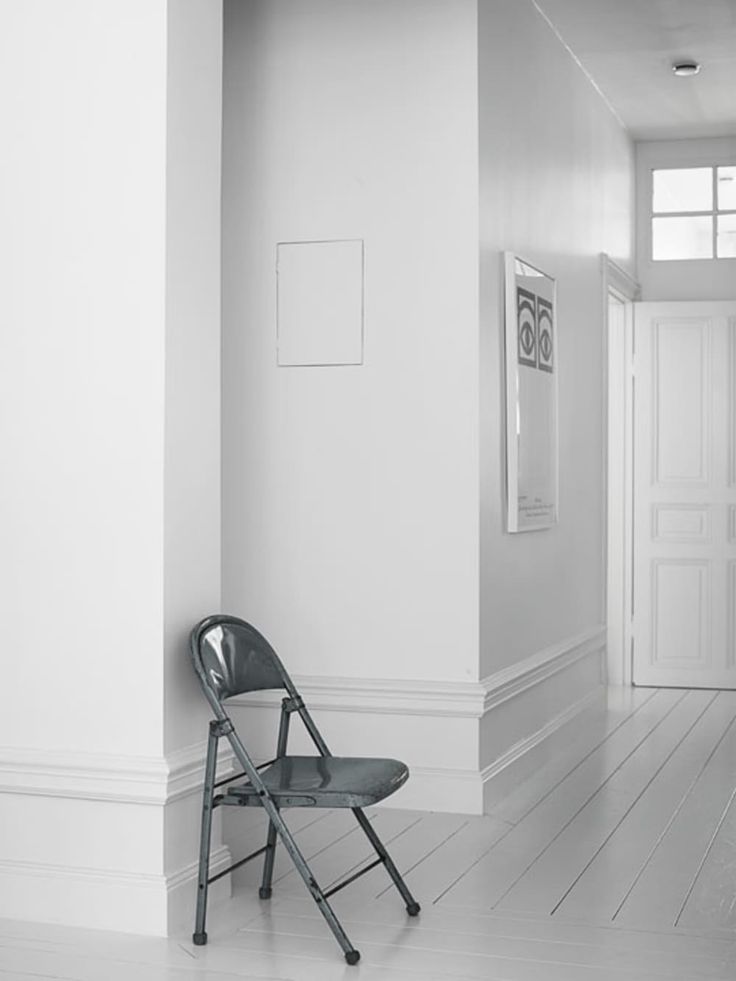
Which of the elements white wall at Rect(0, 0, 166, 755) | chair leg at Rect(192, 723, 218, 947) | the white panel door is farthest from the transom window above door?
chair leg at Rect(192, 723, 218, 947)

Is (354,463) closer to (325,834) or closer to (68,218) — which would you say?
(325,834)

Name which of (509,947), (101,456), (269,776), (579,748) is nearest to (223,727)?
(269,776)

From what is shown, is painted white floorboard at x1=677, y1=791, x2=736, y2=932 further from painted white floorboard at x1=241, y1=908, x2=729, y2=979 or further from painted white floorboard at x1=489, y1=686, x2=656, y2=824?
painted white floorboard at x1=489, y1=686, x2=656, y2=824

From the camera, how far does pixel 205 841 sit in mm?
3523

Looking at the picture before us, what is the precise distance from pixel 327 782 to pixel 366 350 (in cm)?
200

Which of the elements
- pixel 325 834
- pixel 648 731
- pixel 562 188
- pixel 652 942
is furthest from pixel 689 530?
pixel 652 942

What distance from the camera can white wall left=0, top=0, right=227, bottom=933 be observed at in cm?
360

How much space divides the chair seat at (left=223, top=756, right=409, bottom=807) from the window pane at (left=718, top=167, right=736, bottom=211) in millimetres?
5364

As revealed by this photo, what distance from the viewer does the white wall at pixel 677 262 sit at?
8.09m

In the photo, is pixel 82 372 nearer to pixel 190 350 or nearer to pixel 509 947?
pixel 190 350

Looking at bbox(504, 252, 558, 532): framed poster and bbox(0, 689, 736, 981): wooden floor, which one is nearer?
bbox(0, 689, 736, 981): wooden floor

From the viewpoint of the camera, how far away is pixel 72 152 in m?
3.68

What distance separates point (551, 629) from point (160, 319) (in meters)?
2.97

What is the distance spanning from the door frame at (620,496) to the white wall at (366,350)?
3193mm
